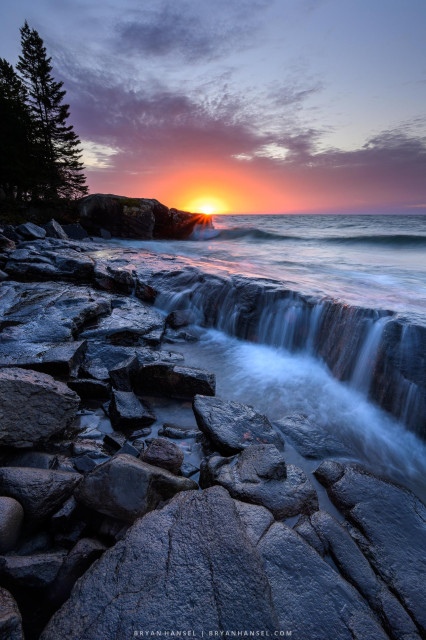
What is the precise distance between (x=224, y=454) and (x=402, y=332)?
403cm

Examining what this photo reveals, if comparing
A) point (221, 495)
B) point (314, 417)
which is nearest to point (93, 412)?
point (221, 495)

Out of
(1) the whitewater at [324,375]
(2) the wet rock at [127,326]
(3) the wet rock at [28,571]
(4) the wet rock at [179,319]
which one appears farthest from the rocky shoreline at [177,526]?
(4) the wet rock at [179,319]

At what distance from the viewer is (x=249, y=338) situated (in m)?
8.00

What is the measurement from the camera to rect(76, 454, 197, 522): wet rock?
7.93 ft

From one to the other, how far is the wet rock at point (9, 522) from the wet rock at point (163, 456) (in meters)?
1.13

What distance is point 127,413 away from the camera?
4145 mm

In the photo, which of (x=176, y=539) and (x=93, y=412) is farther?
(x=93, y=412)

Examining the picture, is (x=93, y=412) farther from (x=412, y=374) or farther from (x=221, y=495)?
(x=412, y=374)

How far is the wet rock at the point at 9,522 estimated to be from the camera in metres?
2.21

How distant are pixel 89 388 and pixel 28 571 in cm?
271

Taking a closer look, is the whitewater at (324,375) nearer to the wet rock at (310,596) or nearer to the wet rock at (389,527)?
the wet rock at (389,527)

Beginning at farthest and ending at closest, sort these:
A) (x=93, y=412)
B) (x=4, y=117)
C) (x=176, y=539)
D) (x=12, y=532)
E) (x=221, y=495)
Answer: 1. (x=4, y=117)
2. (x=93, y=412)
3. (x=221, y=495)
4. (x=12, y=532)
5. (x=176, y=539)

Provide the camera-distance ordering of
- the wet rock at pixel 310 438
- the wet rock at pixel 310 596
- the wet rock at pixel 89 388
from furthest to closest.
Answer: the wet rock at pixel 89 388
the wet rock at pixel 310 438
the wet rock at pixel 310 596

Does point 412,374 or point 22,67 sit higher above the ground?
point 22,67
